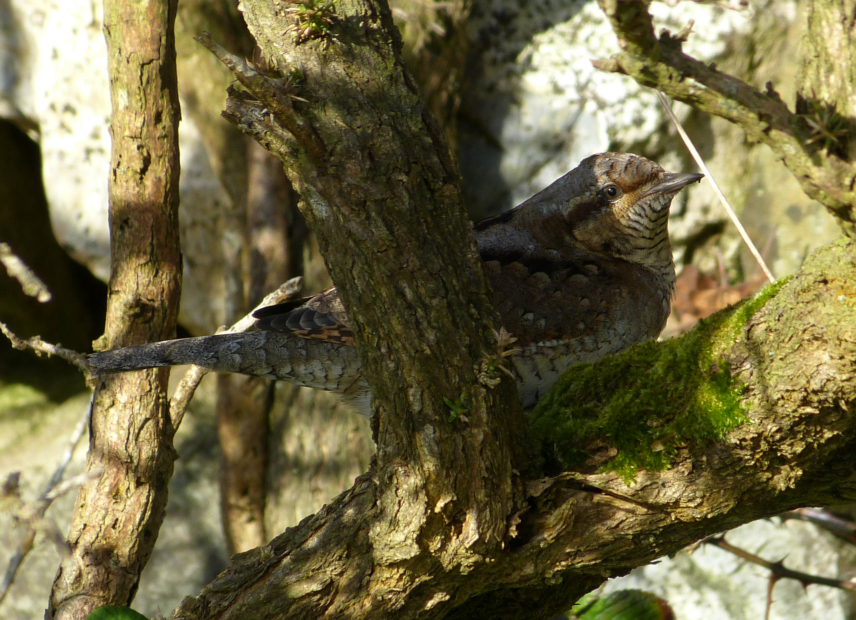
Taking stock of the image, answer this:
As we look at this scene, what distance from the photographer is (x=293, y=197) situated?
16.8ft

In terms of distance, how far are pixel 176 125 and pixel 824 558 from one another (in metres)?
5.66

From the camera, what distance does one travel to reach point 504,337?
173 centimetres

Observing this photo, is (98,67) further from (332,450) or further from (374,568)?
(374,568)

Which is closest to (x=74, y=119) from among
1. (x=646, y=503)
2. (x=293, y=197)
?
(x=293, y=197)

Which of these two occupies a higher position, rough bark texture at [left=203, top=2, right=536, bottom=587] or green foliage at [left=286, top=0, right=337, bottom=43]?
green foliage at [left=286, top=0, right=337, bottom=43]

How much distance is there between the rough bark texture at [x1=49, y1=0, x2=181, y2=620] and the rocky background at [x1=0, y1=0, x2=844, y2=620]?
220 centimetres

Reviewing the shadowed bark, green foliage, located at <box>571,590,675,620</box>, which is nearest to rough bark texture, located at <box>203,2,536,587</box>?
the shadowed bark

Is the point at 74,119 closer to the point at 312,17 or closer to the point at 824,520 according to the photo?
the point at 312,17

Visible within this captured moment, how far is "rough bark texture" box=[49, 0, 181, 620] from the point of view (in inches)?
103

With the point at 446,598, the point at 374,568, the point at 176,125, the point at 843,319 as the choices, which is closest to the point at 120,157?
the point at 176,125

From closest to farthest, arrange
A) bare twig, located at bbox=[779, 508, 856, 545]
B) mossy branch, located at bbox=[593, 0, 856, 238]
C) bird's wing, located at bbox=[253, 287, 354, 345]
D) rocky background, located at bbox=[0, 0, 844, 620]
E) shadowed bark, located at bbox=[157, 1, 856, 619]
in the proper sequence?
mossy branch, located at bbox=[593, 0, 856, 238], shadowed bark, located at bbox=[157, 1, 856, 619], bird's wing, located at bbox=[253, 287, 354, 345], bare twig, located at bbox=[779, 508, 856, 545], rocky background, located at bbox=[0, 0, 844, 620]

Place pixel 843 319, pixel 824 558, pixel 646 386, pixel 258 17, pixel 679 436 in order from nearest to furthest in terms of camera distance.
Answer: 1. pixel 843 319
2. pixel 258 17
3. pixel 679 436
4. pixel 646 386
5. pixel 824 558

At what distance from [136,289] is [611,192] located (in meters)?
2.05

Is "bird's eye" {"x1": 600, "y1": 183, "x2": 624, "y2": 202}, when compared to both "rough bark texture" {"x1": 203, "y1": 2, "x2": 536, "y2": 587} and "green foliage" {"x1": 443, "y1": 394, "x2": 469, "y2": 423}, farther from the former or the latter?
"green foliage" {"x1": 443, "y1": 394, "x2": 469, "y2": 423}
